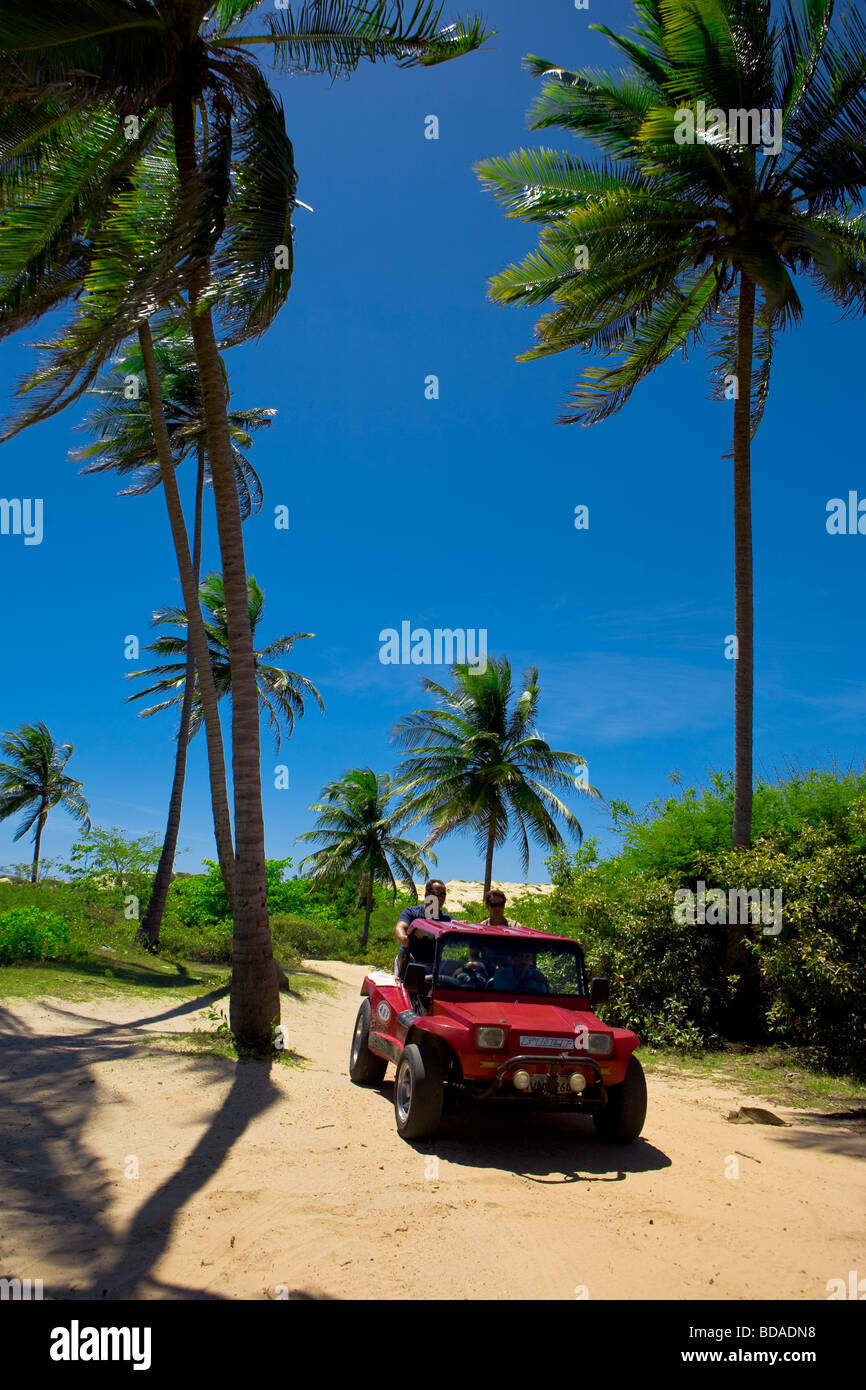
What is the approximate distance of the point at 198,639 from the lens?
1833cm

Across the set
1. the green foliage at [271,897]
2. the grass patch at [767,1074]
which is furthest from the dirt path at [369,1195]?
the green foliage at [271,897]

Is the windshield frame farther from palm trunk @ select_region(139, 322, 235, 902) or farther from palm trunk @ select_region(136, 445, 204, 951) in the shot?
palm trunk @ select_region(136, 445, 204, 951)

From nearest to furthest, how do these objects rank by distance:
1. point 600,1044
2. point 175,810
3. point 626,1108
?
point 600,1044, point 626,1108, point 175,810

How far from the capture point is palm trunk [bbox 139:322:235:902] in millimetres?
17375

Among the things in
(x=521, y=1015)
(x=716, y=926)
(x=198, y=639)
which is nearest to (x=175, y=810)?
(x=198, y=639)

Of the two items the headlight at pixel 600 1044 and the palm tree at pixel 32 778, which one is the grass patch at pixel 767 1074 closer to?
the headlight at pixel 600 1044

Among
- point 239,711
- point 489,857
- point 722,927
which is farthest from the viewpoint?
point 489,857

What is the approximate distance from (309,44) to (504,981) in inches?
411

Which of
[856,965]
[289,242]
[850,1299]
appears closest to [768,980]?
[856,965]

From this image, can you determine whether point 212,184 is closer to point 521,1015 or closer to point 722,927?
point 521,1015

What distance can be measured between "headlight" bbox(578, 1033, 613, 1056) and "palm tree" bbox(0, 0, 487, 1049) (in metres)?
4.19

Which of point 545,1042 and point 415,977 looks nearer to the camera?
point 545,1042

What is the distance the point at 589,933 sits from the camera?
13.9 meters

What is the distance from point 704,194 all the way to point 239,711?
1055cm
